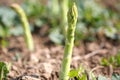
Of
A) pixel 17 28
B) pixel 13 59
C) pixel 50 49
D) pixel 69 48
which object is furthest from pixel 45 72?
pixel 17 28

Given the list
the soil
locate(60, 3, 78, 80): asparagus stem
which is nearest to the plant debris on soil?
the soil

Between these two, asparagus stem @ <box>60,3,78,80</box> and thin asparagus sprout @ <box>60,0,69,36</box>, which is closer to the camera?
asparagus stem @ <box>60,3,78,80</box>

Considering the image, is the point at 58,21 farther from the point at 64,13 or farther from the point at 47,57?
the point at 47,57

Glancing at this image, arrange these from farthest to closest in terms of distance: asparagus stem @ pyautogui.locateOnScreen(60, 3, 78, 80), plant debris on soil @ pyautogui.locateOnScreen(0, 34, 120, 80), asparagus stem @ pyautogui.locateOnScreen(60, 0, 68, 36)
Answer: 1. asparagus stem @ pyautogui.locateOnScreen(60, 0, 68, 36)
2. plant debris on soil @ pyautogui.locateOnScreen(0, 34, 120, 80)
3. asparagus stem @ pyautogui.locateOnScreen(60, 3, 78, 80)

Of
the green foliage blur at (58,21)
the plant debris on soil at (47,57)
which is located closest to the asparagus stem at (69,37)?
the plant debris on soil at (47,57)

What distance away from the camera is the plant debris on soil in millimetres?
1800

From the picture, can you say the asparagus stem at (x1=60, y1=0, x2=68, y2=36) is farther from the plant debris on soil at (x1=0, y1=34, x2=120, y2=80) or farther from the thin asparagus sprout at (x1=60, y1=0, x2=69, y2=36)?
the plant debris on soil at (x1=0, y1=34, x2=120, y2=80)

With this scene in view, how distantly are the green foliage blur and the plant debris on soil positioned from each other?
0.07 metres

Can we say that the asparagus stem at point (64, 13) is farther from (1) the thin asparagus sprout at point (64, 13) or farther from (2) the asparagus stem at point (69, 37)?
(2) the asparagus stem at point (69, 37)

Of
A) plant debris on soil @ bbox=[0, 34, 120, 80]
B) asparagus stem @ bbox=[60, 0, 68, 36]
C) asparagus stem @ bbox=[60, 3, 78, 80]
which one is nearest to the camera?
asparagus stem @ bbox=[60, 3, 78, 80]

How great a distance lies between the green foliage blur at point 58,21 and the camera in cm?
259

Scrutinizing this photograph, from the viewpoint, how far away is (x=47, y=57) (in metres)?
2.21

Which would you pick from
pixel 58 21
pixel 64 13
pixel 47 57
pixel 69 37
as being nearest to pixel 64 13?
pixel 64 13

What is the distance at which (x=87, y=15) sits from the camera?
2744 millimetres
